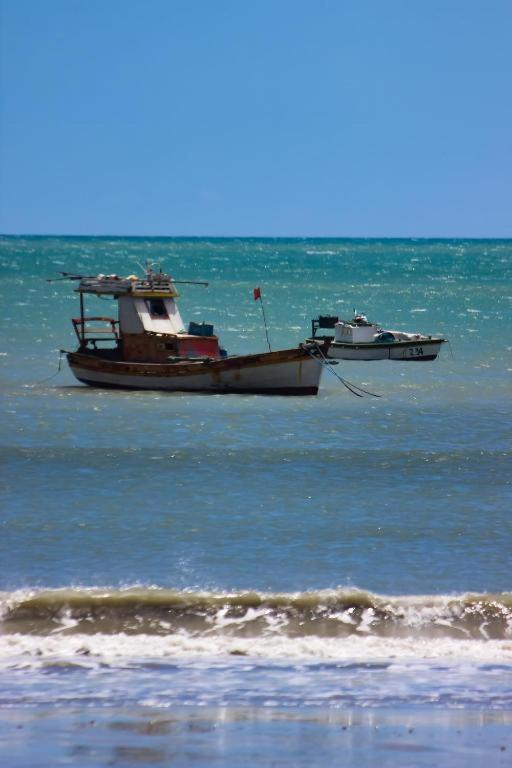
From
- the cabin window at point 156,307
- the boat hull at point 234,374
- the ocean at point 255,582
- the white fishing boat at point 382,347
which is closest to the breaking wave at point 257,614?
the ocean at point 255,582

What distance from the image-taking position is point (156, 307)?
42.2 meters

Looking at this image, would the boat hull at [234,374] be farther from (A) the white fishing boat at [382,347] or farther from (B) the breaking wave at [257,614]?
(B) the breaking wave at [257,614]

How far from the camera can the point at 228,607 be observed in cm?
1702

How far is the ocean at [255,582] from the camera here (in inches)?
496

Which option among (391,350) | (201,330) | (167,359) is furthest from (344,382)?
(391,350)

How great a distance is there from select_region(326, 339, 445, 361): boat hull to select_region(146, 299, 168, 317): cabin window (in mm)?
13801

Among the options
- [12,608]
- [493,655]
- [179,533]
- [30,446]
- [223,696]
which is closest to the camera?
[223,696]

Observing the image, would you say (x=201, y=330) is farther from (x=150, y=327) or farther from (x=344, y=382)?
(x=344, y=382)

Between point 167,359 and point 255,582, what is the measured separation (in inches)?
947

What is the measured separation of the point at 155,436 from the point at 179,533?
36.7ft

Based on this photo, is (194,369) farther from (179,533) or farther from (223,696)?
(223,696)

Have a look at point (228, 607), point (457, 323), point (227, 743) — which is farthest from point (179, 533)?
point (457, 323)

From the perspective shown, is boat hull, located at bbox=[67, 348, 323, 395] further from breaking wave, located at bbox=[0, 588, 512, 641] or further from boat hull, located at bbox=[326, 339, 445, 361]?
breaking wave, located at bbox=[0, 588, 512, 641]

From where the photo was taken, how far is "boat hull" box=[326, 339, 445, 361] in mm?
54812
